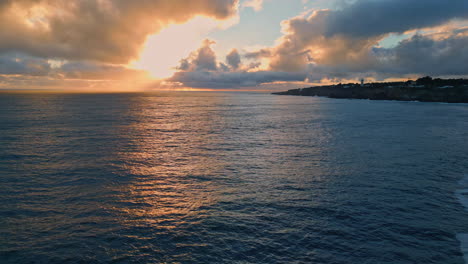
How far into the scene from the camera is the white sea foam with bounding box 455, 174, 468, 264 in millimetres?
13828

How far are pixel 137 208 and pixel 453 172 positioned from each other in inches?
1301

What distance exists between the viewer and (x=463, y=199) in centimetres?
2047

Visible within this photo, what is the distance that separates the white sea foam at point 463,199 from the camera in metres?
13.8

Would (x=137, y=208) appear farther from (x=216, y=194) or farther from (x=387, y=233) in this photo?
(x=387, y=233)

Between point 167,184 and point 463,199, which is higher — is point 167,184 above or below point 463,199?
above

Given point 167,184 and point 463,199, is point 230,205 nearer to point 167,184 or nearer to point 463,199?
point 167,184

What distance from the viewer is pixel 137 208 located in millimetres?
18828

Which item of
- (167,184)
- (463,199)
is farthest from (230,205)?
(463,199)

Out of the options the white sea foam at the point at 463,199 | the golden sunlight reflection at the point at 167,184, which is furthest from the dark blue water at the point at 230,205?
the white sea foam at the point at 463,199

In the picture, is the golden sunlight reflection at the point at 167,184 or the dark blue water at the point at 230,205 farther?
the golden sunlight reflection at the point at 167,184

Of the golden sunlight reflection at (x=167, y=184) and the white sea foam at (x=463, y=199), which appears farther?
the golden sunlight reflection at (x=167, y=184)

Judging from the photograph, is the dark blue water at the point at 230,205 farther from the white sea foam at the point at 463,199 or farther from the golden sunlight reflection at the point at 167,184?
the white sea foam at the point at 463,199

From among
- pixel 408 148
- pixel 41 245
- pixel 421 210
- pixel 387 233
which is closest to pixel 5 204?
pixel 41 245

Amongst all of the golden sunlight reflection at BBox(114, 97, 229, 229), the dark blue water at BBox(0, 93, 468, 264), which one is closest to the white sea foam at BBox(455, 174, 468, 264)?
the dark blue water at BBox(0, 93, 468, 264)
